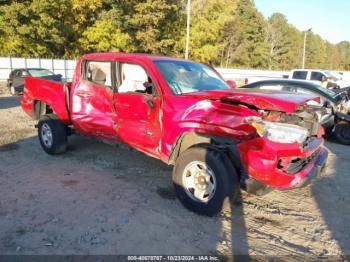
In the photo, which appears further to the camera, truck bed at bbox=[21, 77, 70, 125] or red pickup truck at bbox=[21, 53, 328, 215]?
truck bed at bbox=[21, 77, 70, 125]

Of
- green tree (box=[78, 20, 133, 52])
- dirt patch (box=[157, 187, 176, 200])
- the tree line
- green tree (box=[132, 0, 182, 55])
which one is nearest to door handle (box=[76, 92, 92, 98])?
dirt patch (box=[157, 187, 176, 200])

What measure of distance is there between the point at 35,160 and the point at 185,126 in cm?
335

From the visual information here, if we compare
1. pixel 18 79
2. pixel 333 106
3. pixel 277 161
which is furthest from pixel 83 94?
pixel 18 79

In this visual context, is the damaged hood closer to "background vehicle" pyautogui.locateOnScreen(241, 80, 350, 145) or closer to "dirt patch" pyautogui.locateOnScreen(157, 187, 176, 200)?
"dirt patch" pyautogui.locateOnScreen(157, 187, 176, 200)

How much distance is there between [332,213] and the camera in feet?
14.0

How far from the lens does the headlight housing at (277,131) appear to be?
3562 mm

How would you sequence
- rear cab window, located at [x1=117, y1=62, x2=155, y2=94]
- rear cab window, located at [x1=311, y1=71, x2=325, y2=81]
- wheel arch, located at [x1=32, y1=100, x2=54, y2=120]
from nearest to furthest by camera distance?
1. rear cab window, located at [x1=117, y1=62, x2=155, y2=94]
2. wheel arch, located at [x1=32, y1=100, x2=54, y2=120]
3. rear cab window, located at [x1=311, y1=71, x2=325, y2=81]

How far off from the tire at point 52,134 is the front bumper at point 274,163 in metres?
3.75

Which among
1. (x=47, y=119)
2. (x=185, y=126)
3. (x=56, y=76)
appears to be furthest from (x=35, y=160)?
(x=56, y=76)

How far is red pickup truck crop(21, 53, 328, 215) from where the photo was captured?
3605 millimetres

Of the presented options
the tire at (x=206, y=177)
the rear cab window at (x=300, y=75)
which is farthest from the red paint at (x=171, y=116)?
the rear cab window at (x=300, y=75)

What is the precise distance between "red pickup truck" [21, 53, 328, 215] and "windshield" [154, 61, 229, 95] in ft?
0.06

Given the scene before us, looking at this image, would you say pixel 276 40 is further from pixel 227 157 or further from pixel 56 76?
pixel 227 157

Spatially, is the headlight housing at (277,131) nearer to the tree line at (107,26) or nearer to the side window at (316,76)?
the side window at (316,76)
